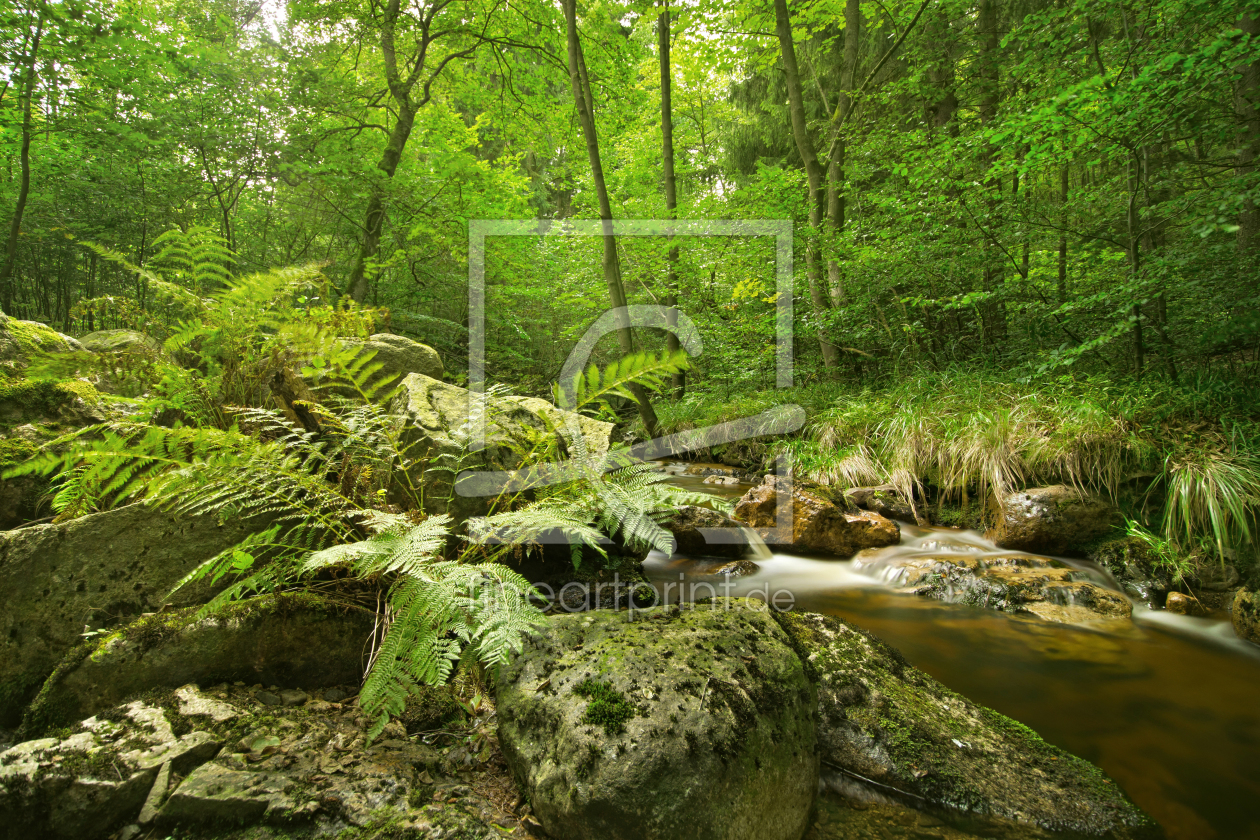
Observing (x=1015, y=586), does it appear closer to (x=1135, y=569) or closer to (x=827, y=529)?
(x=1135, y=569)

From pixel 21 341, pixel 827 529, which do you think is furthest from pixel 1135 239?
pixel 21 341

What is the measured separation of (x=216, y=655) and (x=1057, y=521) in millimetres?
5545

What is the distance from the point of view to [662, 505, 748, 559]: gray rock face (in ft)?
13.7

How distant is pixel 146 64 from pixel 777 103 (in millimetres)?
11052

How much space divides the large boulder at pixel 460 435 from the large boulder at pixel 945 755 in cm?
151

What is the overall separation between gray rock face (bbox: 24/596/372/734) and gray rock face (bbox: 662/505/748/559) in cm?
263

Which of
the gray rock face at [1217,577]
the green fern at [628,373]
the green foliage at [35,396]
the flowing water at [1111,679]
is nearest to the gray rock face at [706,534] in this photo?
the flowing water at [1111,679]

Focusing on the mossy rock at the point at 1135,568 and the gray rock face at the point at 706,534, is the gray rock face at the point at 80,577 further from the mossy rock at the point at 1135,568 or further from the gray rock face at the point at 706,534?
the mossy rock at the point at 1135,568

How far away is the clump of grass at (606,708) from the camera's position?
→ 4.92 feet

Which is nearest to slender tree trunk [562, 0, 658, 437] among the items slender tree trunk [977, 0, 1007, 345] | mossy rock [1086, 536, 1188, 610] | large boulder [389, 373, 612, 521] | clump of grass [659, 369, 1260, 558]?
clump of grass [659, 369, 1260, 558]

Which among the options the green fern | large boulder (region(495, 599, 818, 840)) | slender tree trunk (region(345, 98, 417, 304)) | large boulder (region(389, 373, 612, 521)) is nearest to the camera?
large boulder (region(495, 599, 818, 840))

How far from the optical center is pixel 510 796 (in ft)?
5.02

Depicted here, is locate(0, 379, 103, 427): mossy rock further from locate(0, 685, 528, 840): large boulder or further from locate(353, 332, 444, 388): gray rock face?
locate(0, 685, 528, 840): large boulder

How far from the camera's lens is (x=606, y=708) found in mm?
1546
